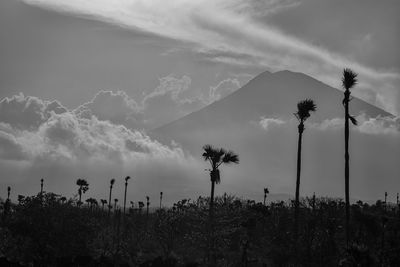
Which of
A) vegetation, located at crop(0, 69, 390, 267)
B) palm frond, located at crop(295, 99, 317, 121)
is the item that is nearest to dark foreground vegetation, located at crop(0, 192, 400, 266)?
vegetation, located at crop(0, 69, 390, 267)

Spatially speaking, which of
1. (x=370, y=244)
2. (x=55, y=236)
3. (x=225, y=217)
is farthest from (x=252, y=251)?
(x=55, y=236)

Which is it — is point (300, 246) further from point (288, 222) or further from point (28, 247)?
point (28, 247)

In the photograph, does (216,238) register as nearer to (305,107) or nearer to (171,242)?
(171,242)

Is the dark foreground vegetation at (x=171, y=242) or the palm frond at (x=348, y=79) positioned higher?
the palm frond at (x=348, y=79)

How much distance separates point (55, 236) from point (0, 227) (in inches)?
239

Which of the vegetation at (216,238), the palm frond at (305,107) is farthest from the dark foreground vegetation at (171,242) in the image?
the palm frond at (305,107)

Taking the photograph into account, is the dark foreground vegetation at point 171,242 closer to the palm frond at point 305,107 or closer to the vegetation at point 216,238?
the vegetation at point 216,238

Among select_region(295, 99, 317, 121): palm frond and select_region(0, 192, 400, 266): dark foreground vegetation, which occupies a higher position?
select_region(295, 99, 317, 121): palm frond

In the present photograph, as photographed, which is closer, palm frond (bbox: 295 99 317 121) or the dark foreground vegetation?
the dark foreground vegetation

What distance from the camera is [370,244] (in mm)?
60625

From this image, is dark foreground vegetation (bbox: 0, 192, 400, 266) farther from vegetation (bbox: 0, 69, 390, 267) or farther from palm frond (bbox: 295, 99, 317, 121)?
palm frond (bbox: 295, 99, 317, 121)

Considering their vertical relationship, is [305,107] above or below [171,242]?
above

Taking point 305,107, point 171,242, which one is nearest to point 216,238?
point 171,242

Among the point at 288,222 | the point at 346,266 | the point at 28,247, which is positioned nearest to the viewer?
the point at 346,266
